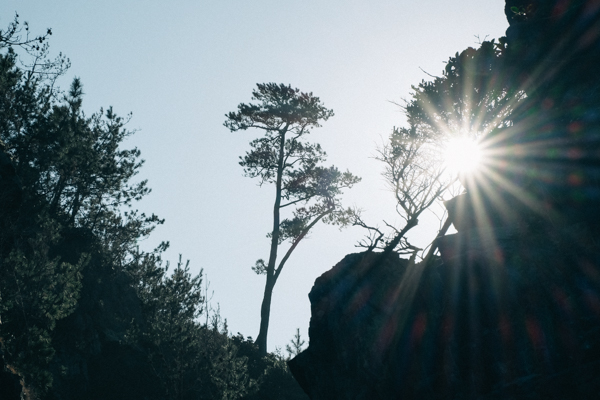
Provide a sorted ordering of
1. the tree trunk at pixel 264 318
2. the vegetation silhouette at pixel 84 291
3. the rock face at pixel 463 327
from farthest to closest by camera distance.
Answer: the tree trunk at pixel 264 318, the vegetation silhouette at pixel 84 291, the rock face at pixel 463 327

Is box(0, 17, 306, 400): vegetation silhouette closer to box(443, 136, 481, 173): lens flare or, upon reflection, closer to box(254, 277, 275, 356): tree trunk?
box(254, 277, 275, 356): tree trunk

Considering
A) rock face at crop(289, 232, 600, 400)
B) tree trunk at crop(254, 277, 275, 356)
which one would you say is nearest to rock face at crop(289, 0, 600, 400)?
rock face at crop(289, 232, 600, 400)

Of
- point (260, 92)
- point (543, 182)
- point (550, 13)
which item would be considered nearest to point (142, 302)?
point (260, 92)

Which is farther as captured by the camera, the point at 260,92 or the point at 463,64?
the point at 260,92

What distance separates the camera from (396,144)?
18.5 m

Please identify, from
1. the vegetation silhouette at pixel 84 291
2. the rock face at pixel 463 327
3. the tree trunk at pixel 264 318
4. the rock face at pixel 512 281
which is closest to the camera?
the rock face at pixel 463 327

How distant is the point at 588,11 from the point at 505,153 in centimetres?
429

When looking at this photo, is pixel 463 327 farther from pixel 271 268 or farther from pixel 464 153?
pixel 271 268

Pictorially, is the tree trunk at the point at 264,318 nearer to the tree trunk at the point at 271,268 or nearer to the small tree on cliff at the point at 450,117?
the tree trunk at the point at 271,268

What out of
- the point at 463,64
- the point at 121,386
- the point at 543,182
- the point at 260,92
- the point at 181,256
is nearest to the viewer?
the point at 543,182

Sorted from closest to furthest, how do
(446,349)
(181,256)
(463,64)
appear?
(446,349), (463,64), (181,256)

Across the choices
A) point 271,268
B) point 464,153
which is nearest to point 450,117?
point 464,153

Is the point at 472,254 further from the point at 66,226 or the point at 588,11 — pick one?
the point at 66,226

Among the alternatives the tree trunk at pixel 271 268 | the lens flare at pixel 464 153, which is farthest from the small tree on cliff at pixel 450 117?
the tree trunk at pixel 271 268
